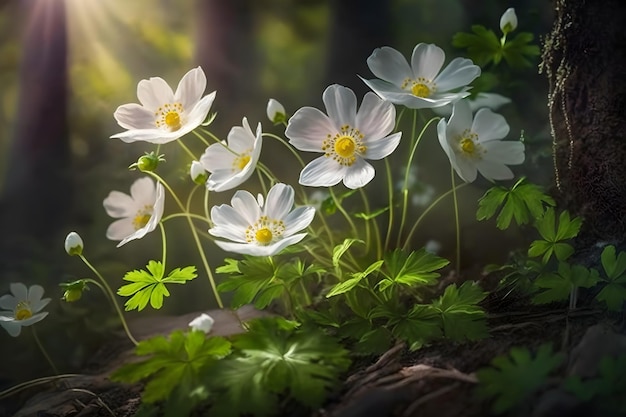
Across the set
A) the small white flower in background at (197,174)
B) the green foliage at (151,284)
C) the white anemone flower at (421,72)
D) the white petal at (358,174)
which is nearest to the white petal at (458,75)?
the white anemone flower at (421,72)

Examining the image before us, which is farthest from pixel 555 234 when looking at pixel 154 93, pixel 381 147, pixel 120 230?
pixel 120 230

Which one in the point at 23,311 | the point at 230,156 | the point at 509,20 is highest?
the point at 509,20

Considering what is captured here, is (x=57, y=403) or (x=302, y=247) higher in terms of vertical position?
(x=302, y=247)

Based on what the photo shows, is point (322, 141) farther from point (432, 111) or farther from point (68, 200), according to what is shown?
point (68, 200)

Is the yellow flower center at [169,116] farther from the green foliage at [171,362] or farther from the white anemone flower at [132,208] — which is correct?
the green foliage at [171,362]

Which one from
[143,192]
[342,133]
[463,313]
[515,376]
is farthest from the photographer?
[143,192]

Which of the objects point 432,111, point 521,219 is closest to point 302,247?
point 521,219

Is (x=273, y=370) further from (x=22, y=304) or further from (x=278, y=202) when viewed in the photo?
(x=22, y=304)
